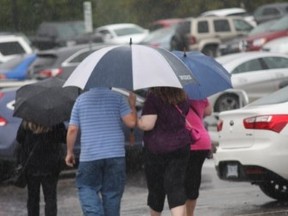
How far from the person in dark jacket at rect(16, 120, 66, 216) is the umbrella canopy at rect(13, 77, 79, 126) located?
0.10 metres

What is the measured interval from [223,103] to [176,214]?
40.1 ft

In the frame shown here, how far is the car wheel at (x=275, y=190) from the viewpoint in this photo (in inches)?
440

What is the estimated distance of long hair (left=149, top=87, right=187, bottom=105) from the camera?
26.5 ft

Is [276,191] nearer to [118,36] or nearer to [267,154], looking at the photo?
[267,154]

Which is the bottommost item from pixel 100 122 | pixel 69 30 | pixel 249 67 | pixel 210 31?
pixel 69 30

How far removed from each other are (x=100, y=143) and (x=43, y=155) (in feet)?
3.78

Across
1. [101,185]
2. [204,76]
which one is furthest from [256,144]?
[101,185]

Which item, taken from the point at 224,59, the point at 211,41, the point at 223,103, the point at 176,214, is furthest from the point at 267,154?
the point at 211,41

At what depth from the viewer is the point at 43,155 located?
8.80 m

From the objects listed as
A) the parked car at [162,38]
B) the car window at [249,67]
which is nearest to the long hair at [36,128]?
the car window at [249,67]

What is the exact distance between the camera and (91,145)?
7.81m

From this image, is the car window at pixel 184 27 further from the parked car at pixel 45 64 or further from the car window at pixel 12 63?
the parked car at pixel 45 64

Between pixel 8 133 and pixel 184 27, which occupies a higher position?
pixel 8 133

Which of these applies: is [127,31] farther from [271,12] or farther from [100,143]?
[100,143]
